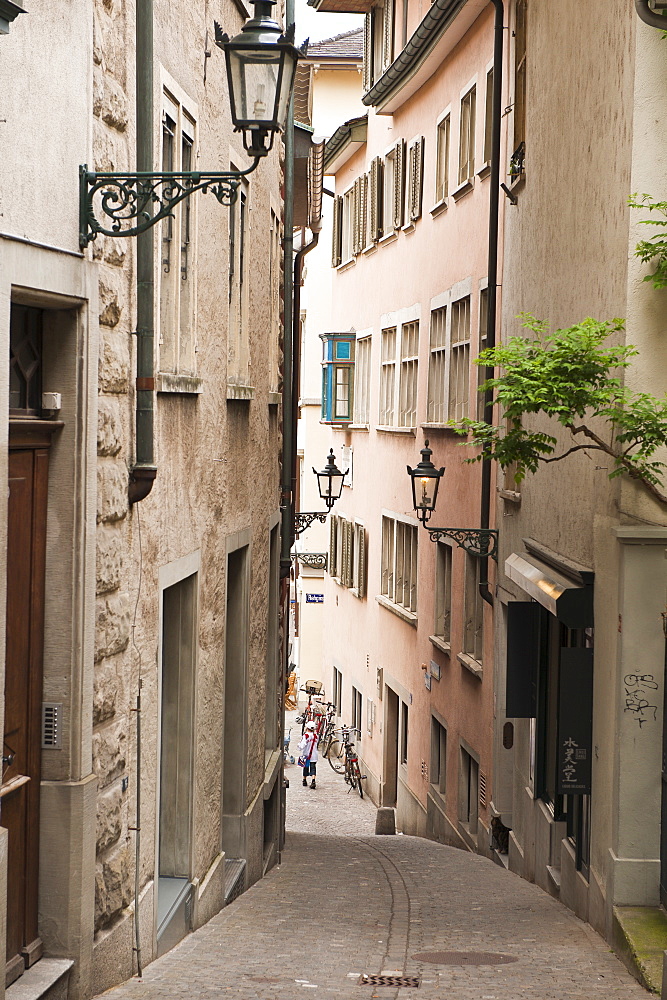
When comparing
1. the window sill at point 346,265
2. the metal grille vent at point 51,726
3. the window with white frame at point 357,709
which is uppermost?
the window sill at point 346,265

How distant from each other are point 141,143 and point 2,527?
2564 millimetres

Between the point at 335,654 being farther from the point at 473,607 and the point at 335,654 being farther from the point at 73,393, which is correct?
the point at 73,393

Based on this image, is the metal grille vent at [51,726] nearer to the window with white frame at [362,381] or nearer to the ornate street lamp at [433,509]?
the ornate street lamp at [433,509]

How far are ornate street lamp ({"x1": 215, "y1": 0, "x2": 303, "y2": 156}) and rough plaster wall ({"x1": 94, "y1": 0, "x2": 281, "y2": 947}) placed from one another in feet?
2.27

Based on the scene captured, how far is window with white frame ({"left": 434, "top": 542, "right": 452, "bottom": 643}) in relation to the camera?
65.6 feet

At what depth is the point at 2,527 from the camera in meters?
4.97

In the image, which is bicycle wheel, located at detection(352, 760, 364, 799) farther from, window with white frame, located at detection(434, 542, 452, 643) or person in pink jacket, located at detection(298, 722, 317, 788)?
window with white frame, located at detection(434, 542, 452, 643)

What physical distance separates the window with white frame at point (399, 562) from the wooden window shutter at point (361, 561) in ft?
Result: 5.83

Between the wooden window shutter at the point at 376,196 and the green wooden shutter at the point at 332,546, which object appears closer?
the wooden window shutter at the point at 376,196

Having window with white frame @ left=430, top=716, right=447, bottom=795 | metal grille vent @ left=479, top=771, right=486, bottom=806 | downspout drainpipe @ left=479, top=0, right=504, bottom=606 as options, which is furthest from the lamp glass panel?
window with white frame @ left=430, top=716, right=447, bottom=795

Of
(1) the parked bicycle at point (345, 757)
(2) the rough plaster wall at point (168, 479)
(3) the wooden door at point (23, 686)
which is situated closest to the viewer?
(3) the wooden door at point (23, 686)

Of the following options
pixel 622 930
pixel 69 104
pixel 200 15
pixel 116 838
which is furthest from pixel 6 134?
pixel 622 930

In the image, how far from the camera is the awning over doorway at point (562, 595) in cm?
935

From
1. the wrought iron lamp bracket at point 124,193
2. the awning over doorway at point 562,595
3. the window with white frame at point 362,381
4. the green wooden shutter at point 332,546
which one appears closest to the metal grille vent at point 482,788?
the awning over doorway at point 562,595
